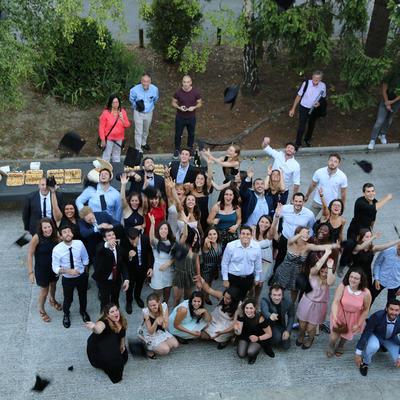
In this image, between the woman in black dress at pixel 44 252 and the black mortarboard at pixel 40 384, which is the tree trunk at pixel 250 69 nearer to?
the woman in black dress at pixel 44 252

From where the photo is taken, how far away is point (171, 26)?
513 inches

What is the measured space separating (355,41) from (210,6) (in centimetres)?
805

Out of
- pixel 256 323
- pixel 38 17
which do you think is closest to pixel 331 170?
pixel 256 323

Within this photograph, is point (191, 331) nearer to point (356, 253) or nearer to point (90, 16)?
point (356, 253)

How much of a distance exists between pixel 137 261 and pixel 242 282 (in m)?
1.37

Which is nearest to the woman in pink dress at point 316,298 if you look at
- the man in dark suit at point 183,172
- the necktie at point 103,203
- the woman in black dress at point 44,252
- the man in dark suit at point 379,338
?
the man in dark suit at point 379,338

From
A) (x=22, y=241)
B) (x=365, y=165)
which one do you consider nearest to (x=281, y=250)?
(x=22, y=241)

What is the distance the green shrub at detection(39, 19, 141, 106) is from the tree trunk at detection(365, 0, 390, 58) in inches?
197

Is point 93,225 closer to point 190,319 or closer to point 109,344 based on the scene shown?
point 109,344

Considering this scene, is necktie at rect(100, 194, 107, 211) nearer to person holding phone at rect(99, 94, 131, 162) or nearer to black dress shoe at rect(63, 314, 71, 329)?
black dress shoe at rect(63, 314, 71, 329)

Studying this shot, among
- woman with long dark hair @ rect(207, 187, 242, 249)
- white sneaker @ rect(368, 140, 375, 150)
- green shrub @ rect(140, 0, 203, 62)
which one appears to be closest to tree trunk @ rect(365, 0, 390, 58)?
white sneaker @ rect(368, 140, 375, 150)

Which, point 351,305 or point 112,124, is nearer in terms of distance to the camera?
point 351,305

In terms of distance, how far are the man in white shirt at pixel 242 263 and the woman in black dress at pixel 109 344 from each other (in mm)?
1519

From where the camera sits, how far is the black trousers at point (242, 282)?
7.65 meters
